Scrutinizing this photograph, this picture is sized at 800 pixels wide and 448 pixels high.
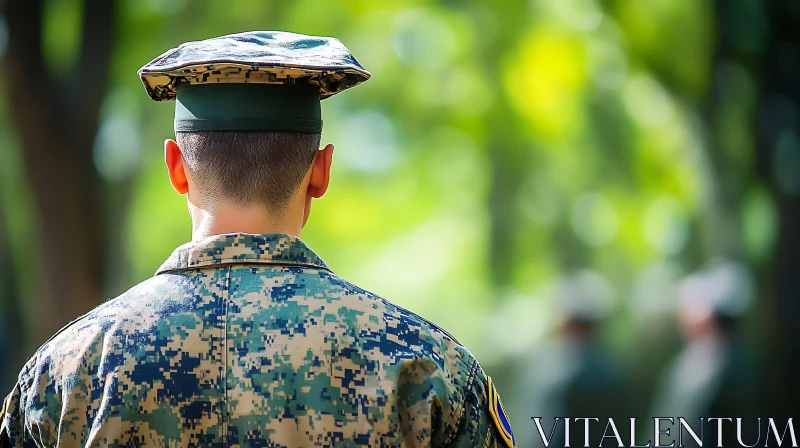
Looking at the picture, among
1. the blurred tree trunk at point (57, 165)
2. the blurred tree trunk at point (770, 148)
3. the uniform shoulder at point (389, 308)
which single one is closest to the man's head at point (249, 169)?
the uniform shoulder at point (389, 308)

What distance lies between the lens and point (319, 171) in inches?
54.4

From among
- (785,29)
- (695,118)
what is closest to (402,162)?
(695,118)

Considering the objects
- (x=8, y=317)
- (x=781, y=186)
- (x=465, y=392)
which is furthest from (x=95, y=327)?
(x=8, y=317)

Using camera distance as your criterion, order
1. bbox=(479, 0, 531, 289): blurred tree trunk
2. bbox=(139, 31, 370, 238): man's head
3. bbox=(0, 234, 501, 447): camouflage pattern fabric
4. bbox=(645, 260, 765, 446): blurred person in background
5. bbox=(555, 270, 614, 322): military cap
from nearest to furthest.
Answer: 1. bbox=(0, 234, 501, 447): camouflage pattern fabric
2. bbox=(139, 31, 370, 238): man's head
3. bbox=(645, 260, 765, 446): blurred person in background
4. bbox=(555, 270, 614, 322): military cap
5. bbox=(479, 0, 531, 289): blurred tree trunk

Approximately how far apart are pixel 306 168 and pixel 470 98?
398 cm

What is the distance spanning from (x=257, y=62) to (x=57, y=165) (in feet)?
14.0

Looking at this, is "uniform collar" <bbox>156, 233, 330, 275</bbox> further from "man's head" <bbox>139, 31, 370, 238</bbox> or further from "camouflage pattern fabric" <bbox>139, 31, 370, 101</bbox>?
"camouflage pattern fabric" <bbox>139, 31, 370, 101</bbox>

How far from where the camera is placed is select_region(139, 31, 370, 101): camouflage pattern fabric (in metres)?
1.38

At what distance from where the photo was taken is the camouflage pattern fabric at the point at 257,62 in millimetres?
1375

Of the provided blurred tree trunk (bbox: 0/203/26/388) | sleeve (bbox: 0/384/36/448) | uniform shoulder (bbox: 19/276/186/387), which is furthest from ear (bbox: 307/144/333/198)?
blurred tree trunk (bbox: 0/203/26/388)

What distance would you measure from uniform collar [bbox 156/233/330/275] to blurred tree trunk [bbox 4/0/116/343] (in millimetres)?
4162

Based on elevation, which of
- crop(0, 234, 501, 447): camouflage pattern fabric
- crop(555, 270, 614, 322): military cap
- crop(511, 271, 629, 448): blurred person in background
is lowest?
crop(511, 271, 629, 448): blurred person in background

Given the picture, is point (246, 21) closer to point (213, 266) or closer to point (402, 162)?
point (402, 162)

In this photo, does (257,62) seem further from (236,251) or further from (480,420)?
(480,420)
